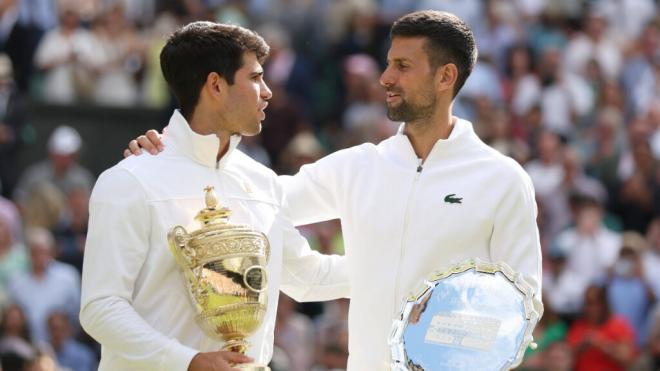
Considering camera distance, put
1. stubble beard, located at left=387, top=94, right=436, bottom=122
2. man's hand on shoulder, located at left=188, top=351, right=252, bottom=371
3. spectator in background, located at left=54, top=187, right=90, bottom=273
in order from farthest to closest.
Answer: spectator in background, located at left=54, top=187, right=90, bottom=273
stubble beard, located at left=387, top=94, right=436, bottom=122
man's hand on shoulder, located at left=188, top=351, right=252, bottom=371

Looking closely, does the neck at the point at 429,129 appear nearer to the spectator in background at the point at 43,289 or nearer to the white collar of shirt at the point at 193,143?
the white collar of shirt at the point at 193,143

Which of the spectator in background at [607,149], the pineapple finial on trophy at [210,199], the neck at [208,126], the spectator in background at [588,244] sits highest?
the neck at [208,126]

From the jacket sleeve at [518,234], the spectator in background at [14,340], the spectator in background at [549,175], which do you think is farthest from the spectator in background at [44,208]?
the jacket sleeve at [518,234]

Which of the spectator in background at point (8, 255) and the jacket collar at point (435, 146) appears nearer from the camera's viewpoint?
the jacket collar at point (435, 146)

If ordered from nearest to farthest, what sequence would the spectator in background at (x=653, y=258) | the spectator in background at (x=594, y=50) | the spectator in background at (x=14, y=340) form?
1. the spectator in background at (x=14, y=340)
2. the spectator in background at (x=653, y=258)
3. the spectator in background at (x=594, y=50)

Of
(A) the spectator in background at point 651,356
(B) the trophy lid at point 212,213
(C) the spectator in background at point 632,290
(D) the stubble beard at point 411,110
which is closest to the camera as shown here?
(B) the trophy lid at point 212,213

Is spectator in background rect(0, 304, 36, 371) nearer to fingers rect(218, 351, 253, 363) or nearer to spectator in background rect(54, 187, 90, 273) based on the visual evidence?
spectator in background rect(54, 187, 90, 273)

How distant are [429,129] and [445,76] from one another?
223mm

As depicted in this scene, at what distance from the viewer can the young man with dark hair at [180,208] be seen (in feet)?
20.1

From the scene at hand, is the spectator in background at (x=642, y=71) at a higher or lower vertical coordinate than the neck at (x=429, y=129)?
lower

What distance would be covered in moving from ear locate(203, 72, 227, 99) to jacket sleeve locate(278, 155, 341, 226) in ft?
2.21

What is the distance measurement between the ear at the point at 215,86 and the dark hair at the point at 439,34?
0.83m

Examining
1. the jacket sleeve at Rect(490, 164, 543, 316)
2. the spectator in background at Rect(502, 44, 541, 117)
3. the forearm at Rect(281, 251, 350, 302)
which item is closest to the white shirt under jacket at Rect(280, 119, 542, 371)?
the jacket sleeve at Rect(490, 164, 543, 316)

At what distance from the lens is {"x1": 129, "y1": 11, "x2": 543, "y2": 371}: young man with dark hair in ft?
22.0
